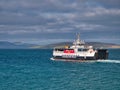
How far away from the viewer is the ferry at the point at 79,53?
12162 cm

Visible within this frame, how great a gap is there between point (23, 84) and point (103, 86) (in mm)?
15324

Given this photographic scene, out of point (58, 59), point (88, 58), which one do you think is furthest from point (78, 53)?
point (58, 59)

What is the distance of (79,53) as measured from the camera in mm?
123188

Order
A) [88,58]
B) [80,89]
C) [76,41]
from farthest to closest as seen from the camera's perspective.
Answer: [76,41]
[88,58]
[80,89]

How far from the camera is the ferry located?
122 meters

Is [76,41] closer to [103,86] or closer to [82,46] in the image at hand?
[82,46]

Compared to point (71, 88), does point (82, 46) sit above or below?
above

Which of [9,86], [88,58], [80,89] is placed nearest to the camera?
[80,89]

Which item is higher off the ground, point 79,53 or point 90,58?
point 79,53

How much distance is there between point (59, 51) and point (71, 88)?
7429 centimetres

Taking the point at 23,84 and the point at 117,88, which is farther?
the point at 23,84

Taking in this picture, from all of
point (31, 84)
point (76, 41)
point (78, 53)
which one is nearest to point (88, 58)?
point (78, 53)

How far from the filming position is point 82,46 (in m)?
128

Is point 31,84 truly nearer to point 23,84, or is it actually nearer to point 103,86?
point 23,84
